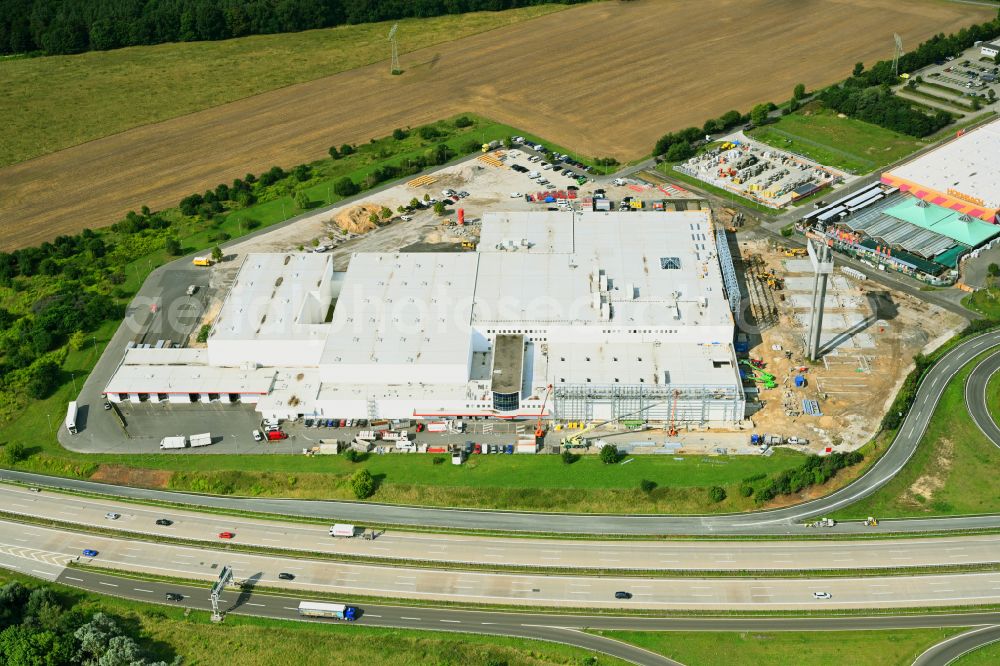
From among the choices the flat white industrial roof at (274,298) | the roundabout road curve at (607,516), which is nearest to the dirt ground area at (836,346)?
the roundabout road curve at (607,516)

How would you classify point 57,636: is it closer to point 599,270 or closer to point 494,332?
point 494,332

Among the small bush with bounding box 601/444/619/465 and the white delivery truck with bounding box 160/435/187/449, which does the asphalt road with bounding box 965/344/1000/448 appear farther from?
the white delivery truck with bounding box 160/435/187/449

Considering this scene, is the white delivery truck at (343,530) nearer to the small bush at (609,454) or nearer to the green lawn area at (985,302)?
the small bush at (609,454)

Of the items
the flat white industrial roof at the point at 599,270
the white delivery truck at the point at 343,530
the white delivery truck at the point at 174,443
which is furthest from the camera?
the flat white industrial roof at the point at 599,270

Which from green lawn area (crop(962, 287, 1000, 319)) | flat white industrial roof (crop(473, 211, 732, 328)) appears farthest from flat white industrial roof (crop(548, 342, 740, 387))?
green lawn area (crop(962, 287, 1000, 319))

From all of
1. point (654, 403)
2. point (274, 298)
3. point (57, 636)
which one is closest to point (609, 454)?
point (654, 403)
